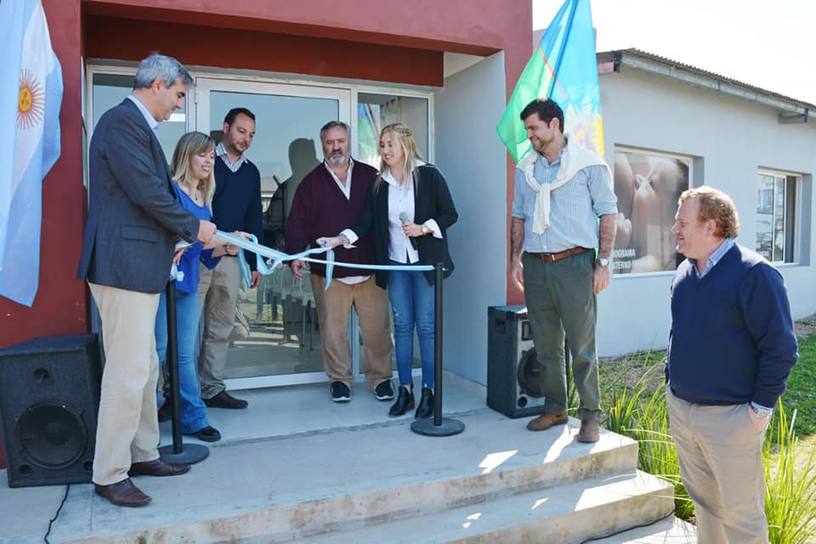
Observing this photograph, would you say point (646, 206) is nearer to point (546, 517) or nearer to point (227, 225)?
point (227, 225)

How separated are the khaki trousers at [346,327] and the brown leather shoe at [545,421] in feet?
4.00

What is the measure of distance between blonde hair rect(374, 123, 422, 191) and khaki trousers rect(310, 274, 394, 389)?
33.4 inches

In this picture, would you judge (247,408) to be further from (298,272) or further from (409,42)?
(409,42)

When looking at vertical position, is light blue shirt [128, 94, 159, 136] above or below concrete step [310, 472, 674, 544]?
above

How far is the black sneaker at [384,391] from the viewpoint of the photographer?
15.8ft

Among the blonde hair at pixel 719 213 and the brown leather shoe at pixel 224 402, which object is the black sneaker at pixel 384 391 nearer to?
the brown leather shoe at pixel 224 402

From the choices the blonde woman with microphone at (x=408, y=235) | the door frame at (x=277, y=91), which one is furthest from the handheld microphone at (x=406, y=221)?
the door frame at (x=277, y=91)

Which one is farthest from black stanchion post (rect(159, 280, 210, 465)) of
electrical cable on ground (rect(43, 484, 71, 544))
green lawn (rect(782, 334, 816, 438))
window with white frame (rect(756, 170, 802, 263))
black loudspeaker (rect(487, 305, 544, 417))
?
window with white frame (rect(756, 170, 802, 263))

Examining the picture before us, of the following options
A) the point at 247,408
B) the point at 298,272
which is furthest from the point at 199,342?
the point at 298,272

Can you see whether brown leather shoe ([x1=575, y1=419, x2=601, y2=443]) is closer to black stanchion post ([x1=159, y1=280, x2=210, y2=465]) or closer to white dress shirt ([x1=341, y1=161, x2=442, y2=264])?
white dress shirt ([x1=341, y1=161, x2=442, y2=264])

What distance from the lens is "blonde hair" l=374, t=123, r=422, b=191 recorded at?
4.26 metres

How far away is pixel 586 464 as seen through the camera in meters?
3.76

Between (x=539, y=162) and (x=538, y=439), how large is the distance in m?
1.69

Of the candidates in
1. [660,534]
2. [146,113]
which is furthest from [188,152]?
[660,534]
